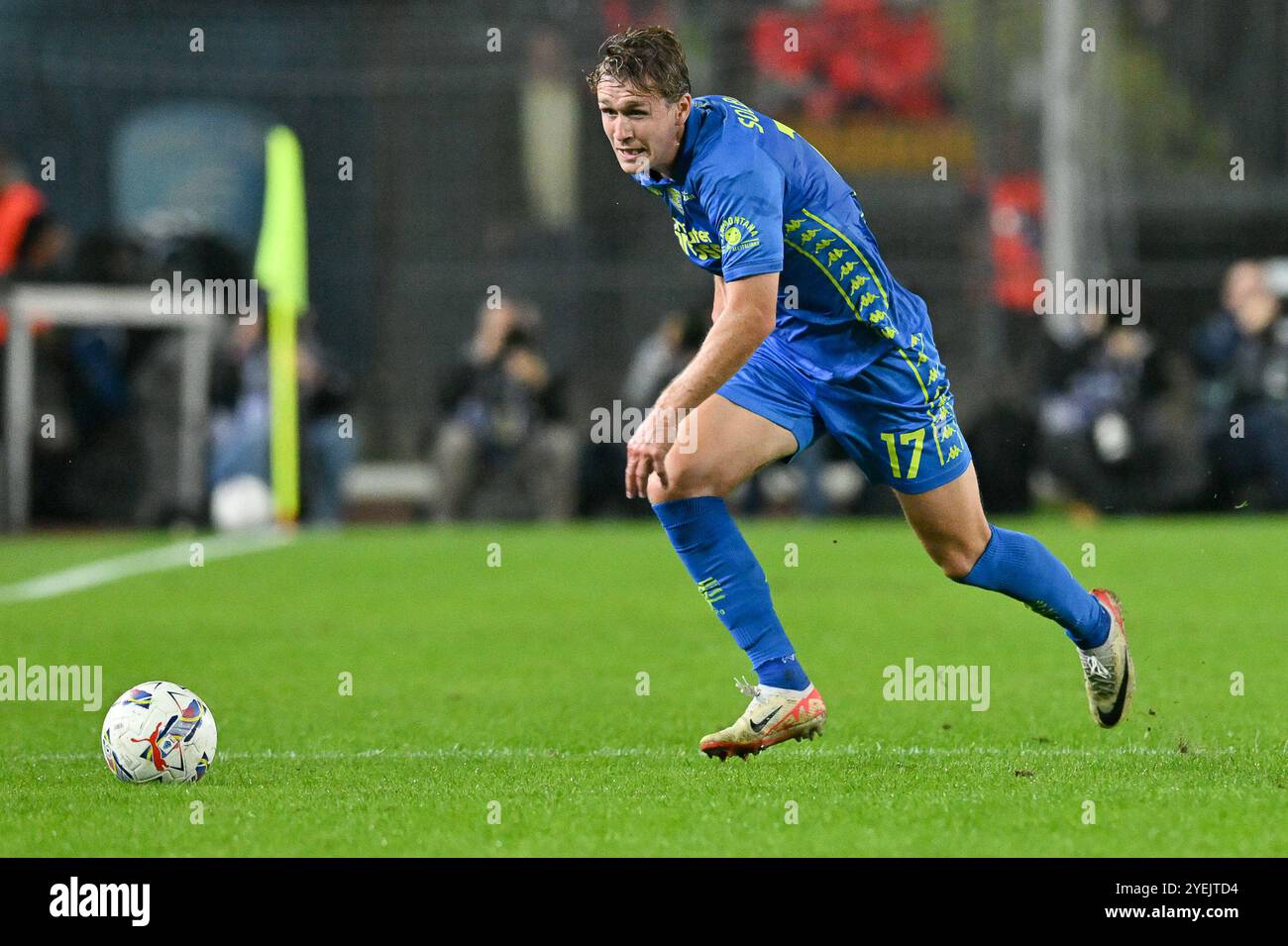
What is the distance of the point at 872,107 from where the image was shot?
21500 millimetres

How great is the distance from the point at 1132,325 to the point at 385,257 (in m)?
7.69

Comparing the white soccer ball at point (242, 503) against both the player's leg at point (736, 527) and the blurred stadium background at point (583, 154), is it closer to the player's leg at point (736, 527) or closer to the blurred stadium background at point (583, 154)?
the blurred stadium background at point (583, 154)

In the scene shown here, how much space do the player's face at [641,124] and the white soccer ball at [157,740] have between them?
6.44ft

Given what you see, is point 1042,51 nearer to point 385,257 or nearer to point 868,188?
point 868,188

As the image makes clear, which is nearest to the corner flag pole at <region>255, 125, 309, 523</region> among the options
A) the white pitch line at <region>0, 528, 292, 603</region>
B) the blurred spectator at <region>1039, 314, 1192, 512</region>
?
the white pitch line at <region>0, 528, 292, 603</region>

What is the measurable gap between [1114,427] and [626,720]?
11505 mm

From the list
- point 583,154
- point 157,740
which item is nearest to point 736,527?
point 157,740

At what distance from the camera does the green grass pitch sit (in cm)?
491

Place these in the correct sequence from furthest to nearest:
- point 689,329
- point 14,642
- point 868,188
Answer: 1. point 868,188
2. point 689,329
3. point 14,642

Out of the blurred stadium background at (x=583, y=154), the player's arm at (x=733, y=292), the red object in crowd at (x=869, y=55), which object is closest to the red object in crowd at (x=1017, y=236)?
the blurred stadium background at (x=583, y=154)

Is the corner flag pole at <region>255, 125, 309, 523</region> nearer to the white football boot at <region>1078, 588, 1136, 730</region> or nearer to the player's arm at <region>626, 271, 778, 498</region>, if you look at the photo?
the white football boot at <region>1078, 588, 1136, 730</region>

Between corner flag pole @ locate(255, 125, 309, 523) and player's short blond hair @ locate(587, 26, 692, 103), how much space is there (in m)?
12.0
